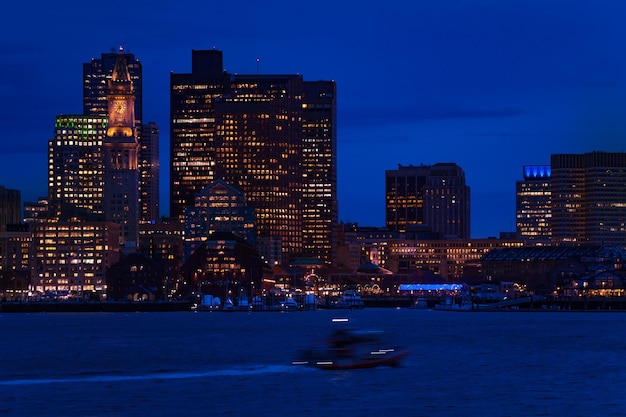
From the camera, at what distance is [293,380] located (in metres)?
101

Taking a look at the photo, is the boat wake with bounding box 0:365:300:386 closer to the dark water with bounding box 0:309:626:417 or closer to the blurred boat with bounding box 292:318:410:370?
the dark water with bounding box 0:309:626:417

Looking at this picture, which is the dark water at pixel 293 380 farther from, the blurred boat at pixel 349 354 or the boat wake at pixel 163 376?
the blurred boat at pixel 349 354

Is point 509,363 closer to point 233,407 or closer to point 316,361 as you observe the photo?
point 316,361

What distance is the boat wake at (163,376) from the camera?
4018 inches

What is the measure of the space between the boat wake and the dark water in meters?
0.07

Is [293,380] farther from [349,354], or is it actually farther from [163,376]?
[163,376]

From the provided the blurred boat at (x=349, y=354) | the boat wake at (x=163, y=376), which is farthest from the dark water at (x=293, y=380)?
the blurred boat at (x=349, y=354)

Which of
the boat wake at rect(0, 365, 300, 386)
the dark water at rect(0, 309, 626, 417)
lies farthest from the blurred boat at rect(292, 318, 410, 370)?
the boat wake at rect(0, 365, 300, 386)

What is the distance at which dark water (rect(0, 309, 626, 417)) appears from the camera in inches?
3361

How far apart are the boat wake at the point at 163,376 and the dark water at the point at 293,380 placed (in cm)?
7

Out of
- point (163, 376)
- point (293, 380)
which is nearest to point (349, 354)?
point (293, 380)

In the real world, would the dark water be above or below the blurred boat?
below

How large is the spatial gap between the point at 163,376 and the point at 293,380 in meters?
10.7

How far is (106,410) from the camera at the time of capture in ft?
275
